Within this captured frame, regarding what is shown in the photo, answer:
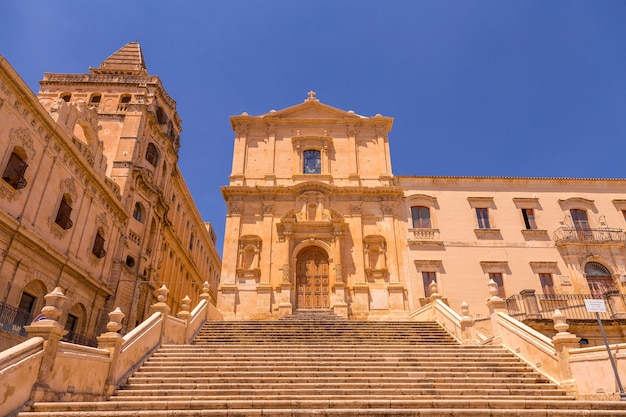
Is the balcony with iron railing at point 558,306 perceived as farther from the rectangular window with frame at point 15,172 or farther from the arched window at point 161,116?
the arched window at point 161,116

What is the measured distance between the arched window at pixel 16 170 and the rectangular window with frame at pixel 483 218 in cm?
2139

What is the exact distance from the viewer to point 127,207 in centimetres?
2420

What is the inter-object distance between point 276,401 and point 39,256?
44.7 ft

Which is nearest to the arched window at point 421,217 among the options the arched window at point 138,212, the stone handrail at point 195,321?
the stone handrail at point 195,321

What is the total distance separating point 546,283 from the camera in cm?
2067

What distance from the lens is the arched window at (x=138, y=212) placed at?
1005 inches

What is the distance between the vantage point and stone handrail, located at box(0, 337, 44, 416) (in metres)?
6.22

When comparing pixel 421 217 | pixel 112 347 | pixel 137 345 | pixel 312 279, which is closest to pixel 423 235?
pixel 421 217

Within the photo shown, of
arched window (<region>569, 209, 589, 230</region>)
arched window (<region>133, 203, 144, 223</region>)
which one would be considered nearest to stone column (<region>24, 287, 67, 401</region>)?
arched window (<region>133, 203, 144, 223</region>)

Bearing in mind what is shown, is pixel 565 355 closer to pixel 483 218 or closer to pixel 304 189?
pixel 483 218

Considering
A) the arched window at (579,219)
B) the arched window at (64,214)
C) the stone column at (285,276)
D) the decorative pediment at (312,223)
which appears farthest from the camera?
the arched window at (579,219)

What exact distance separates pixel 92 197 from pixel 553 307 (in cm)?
2356

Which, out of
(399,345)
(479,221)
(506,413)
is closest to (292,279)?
(399,345)

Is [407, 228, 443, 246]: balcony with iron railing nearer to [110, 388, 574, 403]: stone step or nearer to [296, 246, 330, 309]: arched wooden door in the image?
[296, 246, 330, 309]: arched wooden door
